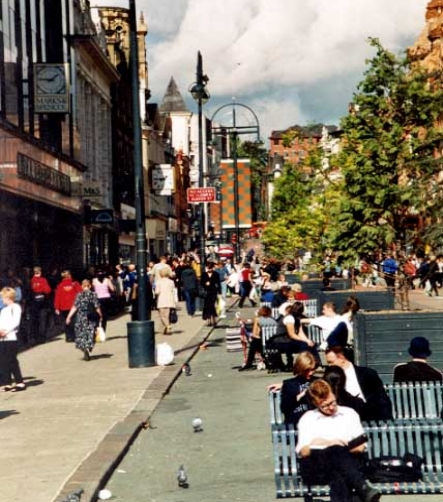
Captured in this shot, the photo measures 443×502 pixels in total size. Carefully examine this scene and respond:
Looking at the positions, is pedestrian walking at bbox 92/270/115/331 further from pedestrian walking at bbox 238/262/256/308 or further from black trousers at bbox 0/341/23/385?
pedestrian walking at bbox 238/262/256/308

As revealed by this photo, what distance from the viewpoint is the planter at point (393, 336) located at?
51.6 feet

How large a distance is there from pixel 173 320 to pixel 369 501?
21849 millimetres

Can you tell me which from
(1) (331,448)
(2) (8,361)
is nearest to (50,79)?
(2) (8,361)

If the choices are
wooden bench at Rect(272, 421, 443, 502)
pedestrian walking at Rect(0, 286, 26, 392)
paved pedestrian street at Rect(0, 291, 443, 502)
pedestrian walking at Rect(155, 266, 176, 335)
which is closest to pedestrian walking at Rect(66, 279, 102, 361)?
paved pedestrian street at Rect(0, 291, 443, 502)

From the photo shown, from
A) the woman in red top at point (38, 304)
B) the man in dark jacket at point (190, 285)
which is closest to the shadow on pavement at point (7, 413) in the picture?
the woman in red top at point (38, 304)

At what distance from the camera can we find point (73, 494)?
8.66 m

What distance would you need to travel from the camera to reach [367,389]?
958cm

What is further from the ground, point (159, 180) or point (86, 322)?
point (159, 180)

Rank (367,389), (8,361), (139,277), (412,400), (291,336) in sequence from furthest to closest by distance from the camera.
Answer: (139,277)
(291,336)
(8,361)
(412,400)
(367,389)

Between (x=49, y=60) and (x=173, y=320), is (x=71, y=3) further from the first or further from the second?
(x=173, y=320)

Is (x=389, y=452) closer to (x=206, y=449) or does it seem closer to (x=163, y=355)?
(x=206, y=449)

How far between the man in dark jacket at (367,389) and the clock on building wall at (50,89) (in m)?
23.8

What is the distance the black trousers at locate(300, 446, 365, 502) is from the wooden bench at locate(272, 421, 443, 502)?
42 cm

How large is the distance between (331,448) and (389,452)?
49.7 inches
